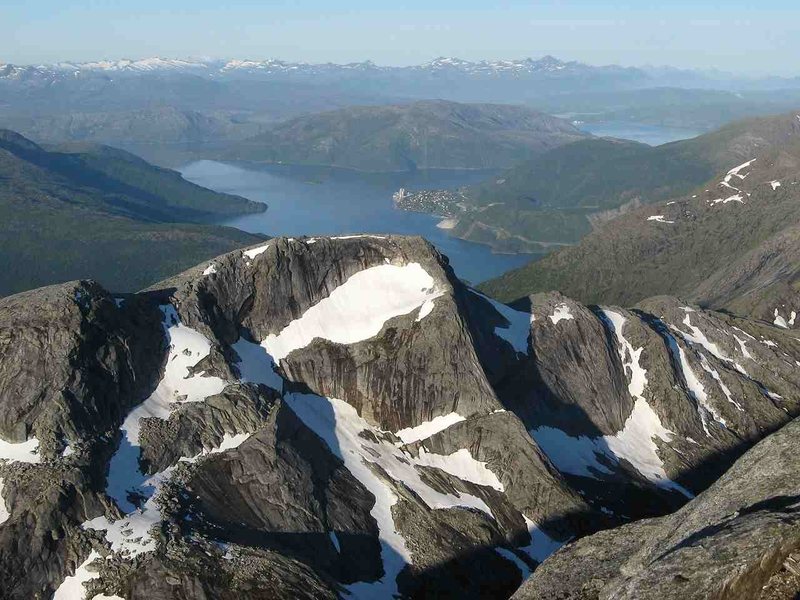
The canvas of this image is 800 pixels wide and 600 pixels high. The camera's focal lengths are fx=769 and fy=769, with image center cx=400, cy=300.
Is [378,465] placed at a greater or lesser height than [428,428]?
lesser

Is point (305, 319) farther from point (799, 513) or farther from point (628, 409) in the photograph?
point (799, 513)

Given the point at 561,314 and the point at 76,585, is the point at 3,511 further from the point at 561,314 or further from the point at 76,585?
the point at 561,314

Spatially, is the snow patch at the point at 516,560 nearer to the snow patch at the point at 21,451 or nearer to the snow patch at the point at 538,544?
the snow patch at the point at 538,544

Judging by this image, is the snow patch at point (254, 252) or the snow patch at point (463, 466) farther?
the snow patch at point (254, 252)

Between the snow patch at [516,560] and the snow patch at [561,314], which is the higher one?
the snow patch at [561,314]

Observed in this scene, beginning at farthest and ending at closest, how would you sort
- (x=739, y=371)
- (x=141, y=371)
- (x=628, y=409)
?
(x=739, y=371) < (x=628, y=409) < (x=141, y=371)

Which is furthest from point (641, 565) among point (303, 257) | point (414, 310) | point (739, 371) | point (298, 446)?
point (739, 371)

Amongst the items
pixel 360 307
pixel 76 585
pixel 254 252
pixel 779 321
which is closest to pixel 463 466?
pixel 360 307

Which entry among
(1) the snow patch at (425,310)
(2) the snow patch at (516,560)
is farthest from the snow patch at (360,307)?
(2) the snow patch at (516,560)

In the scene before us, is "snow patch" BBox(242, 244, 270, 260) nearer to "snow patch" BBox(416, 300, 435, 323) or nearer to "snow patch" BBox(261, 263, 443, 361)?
"snow patch" BBox(261, 263, 443, 361)
